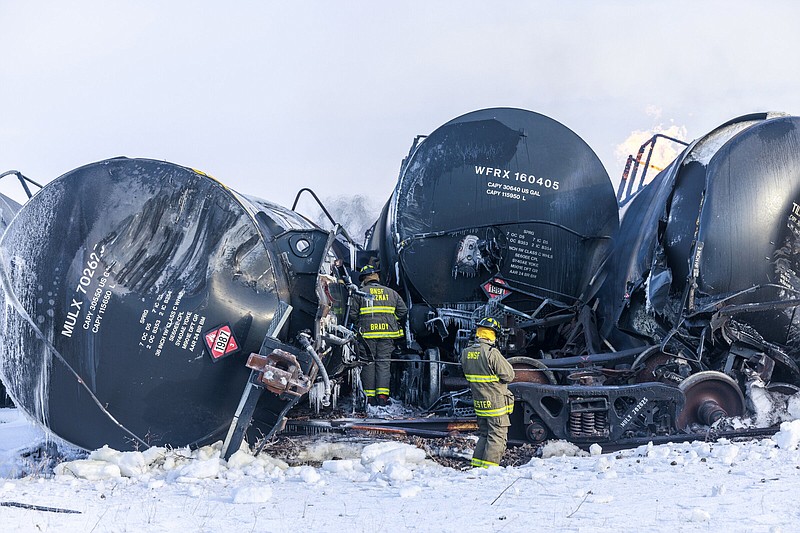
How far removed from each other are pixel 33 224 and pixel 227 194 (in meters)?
1.37

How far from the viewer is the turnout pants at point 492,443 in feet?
17.9

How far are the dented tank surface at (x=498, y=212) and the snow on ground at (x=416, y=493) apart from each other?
2.21 m

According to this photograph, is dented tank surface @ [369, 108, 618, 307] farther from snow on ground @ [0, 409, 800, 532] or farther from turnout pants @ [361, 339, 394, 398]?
snow on ground @ [0, 409, 800, 532]

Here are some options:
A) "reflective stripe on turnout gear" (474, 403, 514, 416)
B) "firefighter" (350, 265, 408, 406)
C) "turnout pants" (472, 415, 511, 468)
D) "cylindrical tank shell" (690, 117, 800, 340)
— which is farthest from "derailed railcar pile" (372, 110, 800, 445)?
"turnout pants" (472, 415, 511, 468)

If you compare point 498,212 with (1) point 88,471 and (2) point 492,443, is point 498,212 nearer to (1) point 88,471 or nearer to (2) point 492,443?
(2) point 492,443

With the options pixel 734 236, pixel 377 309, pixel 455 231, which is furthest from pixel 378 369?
pixel 734 236

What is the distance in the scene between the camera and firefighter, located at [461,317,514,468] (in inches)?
217

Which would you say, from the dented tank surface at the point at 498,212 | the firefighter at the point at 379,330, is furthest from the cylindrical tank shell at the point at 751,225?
the firefighter at the point at 379,330

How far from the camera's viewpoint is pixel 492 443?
5500 millimetres

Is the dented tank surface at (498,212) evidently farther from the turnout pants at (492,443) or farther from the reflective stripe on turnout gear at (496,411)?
the turnout pants at (492,443)

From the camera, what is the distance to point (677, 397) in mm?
5820

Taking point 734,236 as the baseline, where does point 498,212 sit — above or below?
above

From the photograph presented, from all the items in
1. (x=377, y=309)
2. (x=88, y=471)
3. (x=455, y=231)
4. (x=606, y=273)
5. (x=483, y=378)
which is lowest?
(x=88, y=471)

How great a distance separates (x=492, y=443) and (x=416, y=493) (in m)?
1.59
